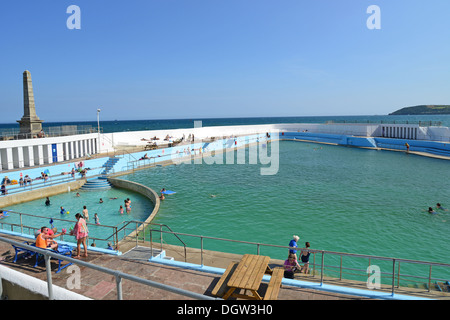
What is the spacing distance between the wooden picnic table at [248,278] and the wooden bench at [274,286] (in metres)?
0.21

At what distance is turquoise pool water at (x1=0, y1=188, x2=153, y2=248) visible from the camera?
16.3 meters

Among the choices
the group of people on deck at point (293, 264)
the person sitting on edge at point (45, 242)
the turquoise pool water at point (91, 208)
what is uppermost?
the person sitting on edge at point (45, 242)

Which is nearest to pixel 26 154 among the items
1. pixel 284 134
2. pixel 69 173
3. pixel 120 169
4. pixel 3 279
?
pixel 69 173

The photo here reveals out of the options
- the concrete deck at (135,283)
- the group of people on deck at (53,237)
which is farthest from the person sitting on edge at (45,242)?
the concrete deck at (135,283)

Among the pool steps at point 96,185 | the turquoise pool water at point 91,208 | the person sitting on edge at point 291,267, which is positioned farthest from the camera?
the pool steps at point 96,185

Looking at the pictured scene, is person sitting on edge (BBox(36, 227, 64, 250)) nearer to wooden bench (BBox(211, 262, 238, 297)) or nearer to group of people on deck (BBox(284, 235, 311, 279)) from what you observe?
wooden bench (BBox(211, 262, 238, 297))

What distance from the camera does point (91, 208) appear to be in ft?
63.7

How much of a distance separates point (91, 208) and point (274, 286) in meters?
16.0

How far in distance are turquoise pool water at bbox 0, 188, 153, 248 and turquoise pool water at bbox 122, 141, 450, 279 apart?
1.85 m

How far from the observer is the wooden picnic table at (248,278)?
6266 mm

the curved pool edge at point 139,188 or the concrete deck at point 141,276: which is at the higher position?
the concrete deck at point 141,276

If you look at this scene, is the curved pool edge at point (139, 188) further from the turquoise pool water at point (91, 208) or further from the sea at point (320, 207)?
the sea at point (320, 207)

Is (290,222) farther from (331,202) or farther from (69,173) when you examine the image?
(69,173)
